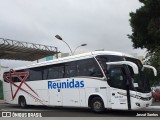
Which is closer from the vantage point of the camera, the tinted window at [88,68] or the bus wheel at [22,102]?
the tinted window at [88,68]

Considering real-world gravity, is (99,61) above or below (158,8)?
below

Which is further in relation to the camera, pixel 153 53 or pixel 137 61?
pixel 153 53

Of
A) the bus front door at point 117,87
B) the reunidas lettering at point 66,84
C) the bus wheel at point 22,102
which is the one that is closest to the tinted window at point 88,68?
the reunidas lettering at point 66,84

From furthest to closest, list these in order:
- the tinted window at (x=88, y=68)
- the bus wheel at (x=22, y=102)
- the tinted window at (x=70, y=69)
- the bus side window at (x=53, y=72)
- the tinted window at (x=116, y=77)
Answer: the bus wheel at (x=22, y=102) → the bus side window at (x=53, y=72) → the tinted window at (x=70, y=69) → the tinted window at (x=88, y=68) → the tinted window at (x=116, y=77)

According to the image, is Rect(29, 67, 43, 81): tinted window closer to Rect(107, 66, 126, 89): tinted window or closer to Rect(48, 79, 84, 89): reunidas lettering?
Rect(48, 79, 84, 89): reunidas lettering

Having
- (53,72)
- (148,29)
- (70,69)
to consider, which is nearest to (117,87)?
(70,69)

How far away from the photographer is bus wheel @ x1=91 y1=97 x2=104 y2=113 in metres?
18.4

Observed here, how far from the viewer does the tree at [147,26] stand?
3372cm

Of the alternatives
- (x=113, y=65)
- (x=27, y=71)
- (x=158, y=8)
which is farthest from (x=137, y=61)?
(x=158, y=8)

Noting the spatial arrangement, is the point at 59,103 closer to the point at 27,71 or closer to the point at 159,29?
the point at 27,71

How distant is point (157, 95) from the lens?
3250 centimetres

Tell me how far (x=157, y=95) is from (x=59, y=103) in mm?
13994

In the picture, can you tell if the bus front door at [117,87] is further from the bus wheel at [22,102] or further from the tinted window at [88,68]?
the bus wheel at [22,102]

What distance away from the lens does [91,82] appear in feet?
62.0
